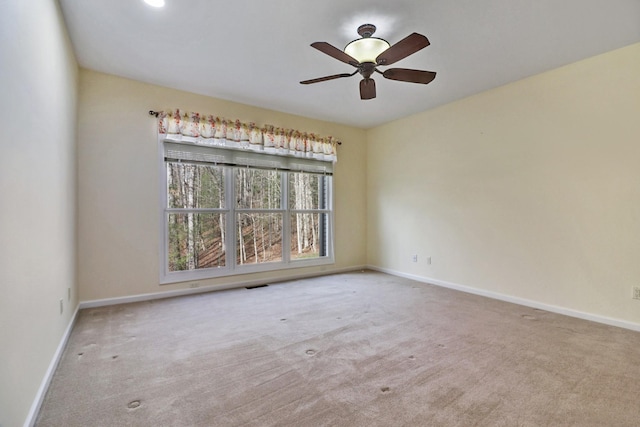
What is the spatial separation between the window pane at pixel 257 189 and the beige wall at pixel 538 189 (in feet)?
7.01

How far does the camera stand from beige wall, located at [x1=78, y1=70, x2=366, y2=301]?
3.24 metres

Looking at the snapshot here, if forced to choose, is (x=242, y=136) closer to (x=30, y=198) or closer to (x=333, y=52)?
(x=333, y=52)

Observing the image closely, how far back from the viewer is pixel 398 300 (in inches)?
141

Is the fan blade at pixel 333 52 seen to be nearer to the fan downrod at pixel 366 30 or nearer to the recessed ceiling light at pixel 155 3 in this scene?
the fan downrod at pixel 366 30

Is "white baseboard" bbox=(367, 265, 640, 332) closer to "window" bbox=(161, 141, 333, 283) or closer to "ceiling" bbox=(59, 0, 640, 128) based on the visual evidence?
"window" bbox=(161, 141, 333, 283)

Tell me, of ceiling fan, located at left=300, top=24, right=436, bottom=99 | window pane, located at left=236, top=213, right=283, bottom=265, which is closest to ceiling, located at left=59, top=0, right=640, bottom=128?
ceiling fan, located at left=300, top=24, right=436, bottom=99

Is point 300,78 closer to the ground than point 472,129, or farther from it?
farther from it

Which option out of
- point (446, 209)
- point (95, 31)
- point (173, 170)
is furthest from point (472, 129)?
point (95, 31)

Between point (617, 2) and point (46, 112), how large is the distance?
4.14 metres

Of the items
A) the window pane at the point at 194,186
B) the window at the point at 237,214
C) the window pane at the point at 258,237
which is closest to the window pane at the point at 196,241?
the window at the point at 237,214

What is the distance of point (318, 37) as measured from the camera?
8.50 feet

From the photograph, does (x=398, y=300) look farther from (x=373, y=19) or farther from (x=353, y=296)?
(x=373, y=19)

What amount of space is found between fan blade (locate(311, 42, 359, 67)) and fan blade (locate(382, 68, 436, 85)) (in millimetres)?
315

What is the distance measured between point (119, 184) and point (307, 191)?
8.70 feet
